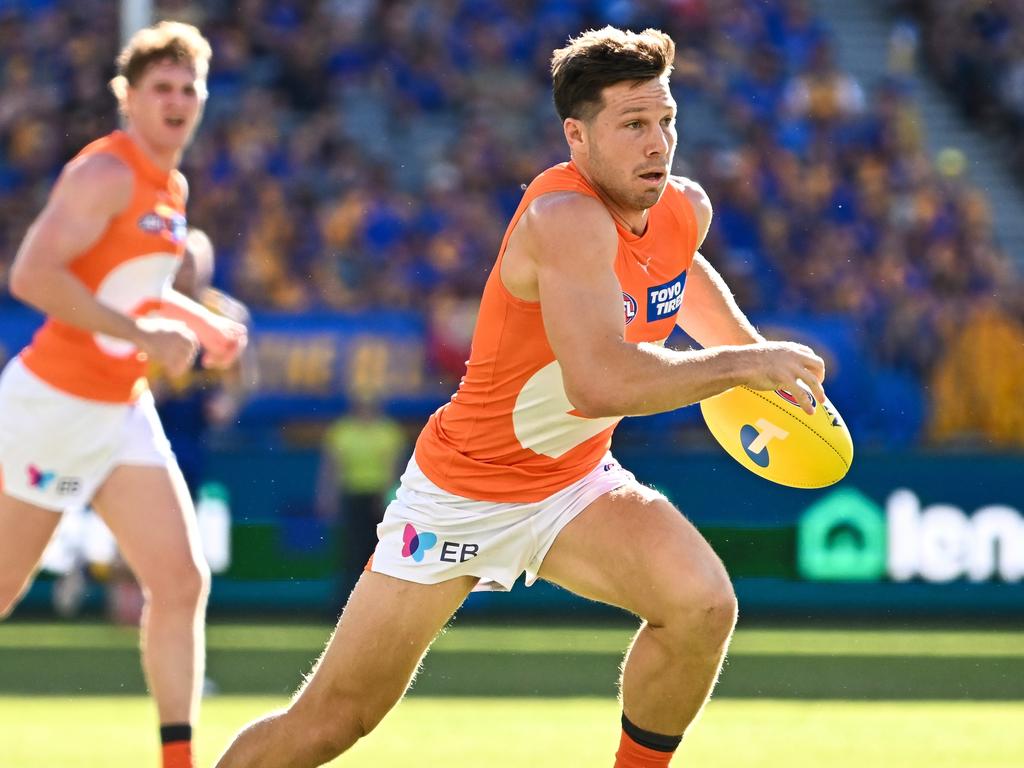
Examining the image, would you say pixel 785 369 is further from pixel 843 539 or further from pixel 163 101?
pixel 843 539

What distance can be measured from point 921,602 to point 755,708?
15.5 feet

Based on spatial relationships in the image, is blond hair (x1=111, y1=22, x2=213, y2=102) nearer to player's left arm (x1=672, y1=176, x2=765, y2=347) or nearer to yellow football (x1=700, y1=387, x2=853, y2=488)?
player's left arm (x1=672, y1=176, x2=765, y2=347)

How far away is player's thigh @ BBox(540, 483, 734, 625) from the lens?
5062mm

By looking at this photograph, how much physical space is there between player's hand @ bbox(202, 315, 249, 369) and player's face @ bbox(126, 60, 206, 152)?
0.71m

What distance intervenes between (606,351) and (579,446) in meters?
0.61

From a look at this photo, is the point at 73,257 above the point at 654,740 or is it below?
above

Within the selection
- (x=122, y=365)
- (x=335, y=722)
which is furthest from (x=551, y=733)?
(x=335, y=722)

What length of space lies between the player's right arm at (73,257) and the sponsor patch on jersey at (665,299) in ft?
5.88

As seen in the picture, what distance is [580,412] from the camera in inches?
204

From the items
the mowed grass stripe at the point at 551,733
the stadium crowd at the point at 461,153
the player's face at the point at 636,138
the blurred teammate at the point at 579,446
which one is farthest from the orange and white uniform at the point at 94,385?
the stadium crowd at the point at 461,153

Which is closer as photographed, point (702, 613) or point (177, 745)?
point (702, 613)

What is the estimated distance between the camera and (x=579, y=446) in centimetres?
544

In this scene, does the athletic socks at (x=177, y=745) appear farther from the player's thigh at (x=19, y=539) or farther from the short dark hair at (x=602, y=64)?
the short dark hair at (x=602, y=64)

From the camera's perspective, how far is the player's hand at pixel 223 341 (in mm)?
6695
